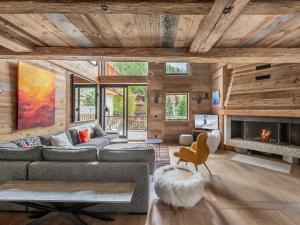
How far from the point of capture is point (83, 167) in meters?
2.58

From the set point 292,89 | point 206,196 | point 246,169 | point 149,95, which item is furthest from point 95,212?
point 149,95

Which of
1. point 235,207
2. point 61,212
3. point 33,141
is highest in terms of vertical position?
point 33,141

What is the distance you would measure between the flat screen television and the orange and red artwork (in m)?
5.03

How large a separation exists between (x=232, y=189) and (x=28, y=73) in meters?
4.32

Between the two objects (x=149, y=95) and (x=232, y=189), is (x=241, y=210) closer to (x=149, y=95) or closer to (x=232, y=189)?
(x=232, y=189)

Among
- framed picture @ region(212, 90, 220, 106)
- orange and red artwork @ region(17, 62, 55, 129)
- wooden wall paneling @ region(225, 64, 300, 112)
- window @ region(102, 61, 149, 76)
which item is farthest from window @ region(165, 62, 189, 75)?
orange and red artwork @ region(17, 62, 55, 129)

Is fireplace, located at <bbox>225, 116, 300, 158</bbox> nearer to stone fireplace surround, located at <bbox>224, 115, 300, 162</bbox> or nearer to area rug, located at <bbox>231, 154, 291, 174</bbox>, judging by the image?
stone fireplace surround, located at <bbox>224, 115, 300, 162</bbox>

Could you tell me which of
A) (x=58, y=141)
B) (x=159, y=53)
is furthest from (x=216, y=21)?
(x=58, y=141)

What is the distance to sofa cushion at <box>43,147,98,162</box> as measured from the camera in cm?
269

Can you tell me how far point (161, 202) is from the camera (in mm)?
3002

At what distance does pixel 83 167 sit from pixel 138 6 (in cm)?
194

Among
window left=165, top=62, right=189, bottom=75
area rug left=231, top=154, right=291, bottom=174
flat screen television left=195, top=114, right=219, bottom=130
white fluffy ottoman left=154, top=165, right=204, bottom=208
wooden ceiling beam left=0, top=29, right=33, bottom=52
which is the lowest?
area rug left=231, top=154, right=291, bottom=174

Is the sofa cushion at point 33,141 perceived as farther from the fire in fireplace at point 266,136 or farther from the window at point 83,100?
the fire in fireplace at point 266,136

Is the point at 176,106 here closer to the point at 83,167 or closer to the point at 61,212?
the point at 83,167
